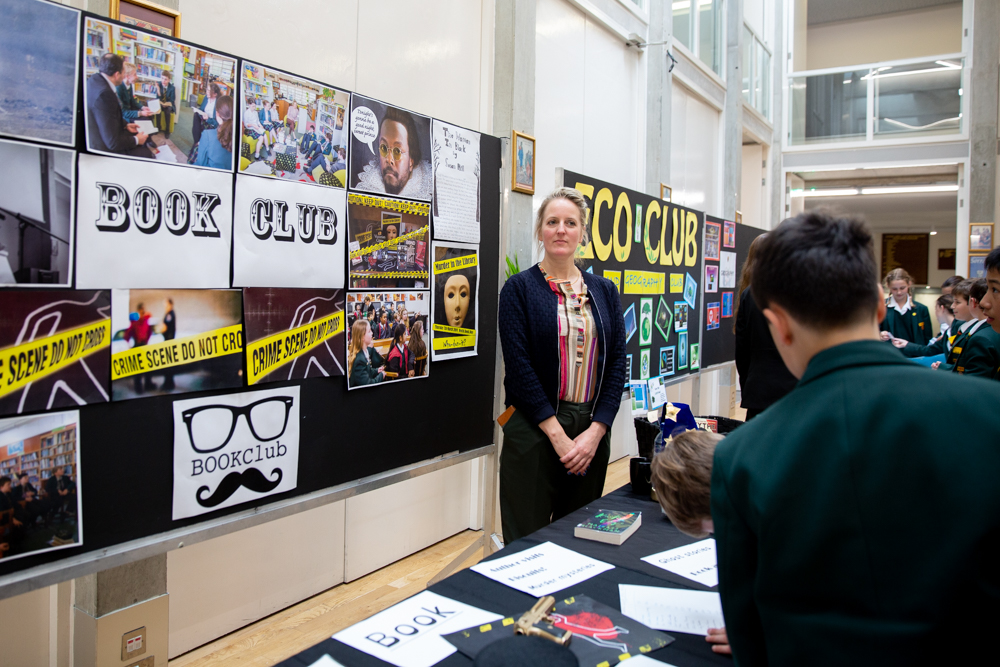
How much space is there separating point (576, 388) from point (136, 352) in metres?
1.30

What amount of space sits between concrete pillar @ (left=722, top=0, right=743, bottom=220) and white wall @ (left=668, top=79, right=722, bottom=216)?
3.2 inches

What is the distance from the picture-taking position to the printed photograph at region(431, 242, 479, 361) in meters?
2.31

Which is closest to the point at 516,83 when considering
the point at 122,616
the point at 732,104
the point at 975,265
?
the point at 122,616

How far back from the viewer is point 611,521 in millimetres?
1646

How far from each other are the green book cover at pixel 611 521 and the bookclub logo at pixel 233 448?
2.81ft

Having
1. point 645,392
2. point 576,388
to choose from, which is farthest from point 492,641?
point 645,392

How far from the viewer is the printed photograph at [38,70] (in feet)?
4.30

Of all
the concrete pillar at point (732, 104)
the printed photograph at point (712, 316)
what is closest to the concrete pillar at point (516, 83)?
the printed photograph at point (712, 316)

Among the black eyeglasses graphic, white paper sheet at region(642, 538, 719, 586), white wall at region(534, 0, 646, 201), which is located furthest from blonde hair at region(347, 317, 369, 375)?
white wall at region(534, 0, 646, 201)

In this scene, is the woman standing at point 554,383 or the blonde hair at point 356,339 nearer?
the blonde hair at point 356,339

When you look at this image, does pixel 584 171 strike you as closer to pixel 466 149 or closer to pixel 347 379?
pixel 466 149

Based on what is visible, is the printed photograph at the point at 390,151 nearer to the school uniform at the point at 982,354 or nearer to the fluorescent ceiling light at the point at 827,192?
the school uniform at the point at 982,354

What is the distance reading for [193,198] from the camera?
161cm

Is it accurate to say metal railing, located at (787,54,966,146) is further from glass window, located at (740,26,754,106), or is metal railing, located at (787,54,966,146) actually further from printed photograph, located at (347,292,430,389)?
printed photograph, located at (347,292,430,389)
